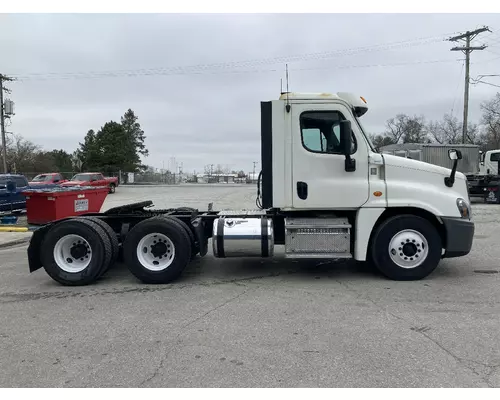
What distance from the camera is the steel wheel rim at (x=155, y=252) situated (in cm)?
607

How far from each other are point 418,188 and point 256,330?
11.4 feet

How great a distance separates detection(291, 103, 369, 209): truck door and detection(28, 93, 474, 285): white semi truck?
2 cm

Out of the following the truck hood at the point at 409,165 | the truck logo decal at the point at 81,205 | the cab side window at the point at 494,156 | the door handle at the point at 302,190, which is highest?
the cab side window at the point at 494,156

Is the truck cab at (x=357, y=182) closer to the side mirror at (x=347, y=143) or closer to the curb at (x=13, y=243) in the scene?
the side mirror at (x=347, y=143)

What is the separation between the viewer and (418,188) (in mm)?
6008

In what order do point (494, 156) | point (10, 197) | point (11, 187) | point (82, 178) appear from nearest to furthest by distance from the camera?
point (11, 187), point (10, 197), point (494, 156), point (82, 178)

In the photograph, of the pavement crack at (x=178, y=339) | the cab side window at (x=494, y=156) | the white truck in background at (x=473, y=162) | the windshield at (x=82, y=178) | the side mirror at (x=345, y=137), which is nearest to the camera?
the pavement crack at (x=178, y=339)

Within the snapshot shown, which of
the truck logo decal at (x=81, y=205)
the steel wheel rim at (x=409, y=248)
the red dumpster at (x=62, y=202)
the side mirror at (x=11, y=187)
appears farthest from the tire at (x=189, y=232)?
the side mirror at (x=11, y=187)

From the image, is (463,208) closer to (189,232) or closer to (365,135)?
(365,135)

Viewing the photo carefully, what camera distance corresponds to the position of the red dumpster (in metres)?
11.6

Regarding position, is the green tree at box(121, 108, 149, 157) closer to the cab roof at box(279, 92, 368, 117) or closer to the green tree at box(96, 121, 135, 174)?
the green tree at box(96, 121, 135, 174)

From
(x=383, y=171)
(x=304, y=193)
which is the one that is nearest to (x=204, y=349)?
(x=304, y=193)

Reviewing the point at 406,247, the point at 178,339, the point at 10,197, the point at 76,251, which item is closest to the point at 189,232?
the point at 76,251

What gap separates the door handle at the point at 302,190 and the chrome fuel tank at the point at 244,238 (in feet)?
2.14
